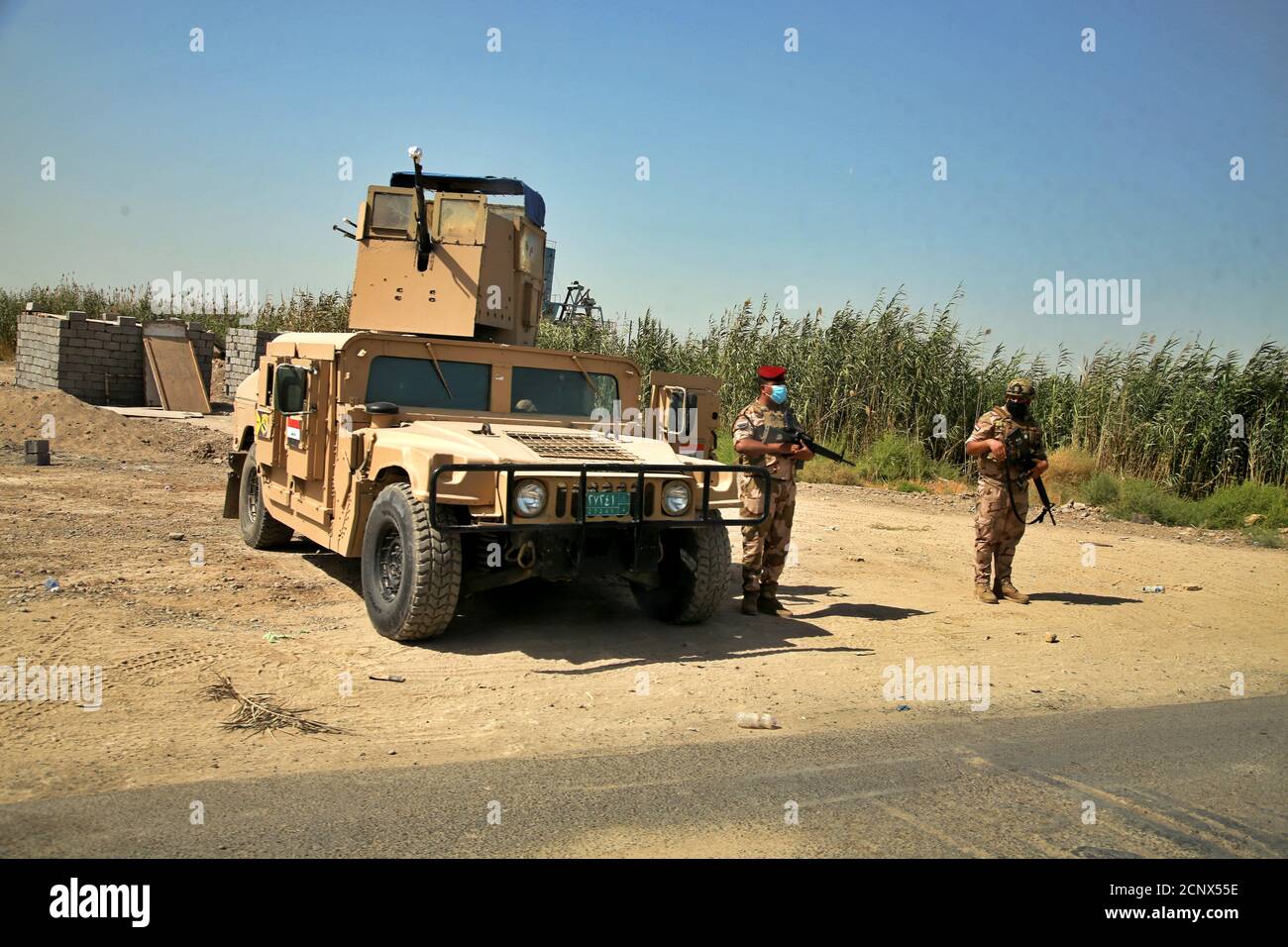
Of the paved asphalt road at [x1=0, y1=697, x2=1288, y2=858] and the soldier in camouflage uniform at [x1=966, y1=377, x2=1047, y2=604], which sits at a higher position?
the soldier in camouflage uniform at [x1=966, y1=377, x2=1047, y2=604]

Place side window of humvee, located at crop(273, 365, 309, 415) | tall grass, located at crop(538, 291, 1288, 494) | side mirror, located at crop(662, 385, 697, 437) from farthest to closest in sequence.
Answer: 1. tall grass, located at crop(538, 291, 1288, 494)
2. side mirror, located at crop(662, 385, 697, 437)
3. side window of humvee, located at crop(273, 365, 309, 415)

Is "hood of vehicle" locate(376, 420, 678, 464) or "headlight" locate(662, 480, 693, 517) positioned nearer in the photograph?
"hood of vehicle" locate(376, 420, 678, 464)

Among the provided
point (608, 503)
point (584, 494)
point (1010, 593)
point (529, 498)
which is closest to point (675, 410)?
point (608, 503)

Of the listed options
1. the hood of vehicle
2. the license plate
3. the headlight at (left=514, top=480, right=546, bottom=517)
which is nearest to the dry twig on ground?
the headlight at (left=514, top=480, right=546, bottom=517)

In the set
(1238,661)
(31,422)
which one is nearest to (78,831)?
(1238,661)

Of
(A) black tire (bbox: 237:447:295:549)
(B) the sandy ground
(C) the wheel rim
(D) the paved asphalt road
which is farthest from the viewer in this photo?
(A) black tire (bbox: 237:447:295:549)

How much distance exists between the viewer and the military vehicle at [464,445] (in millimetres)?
5914

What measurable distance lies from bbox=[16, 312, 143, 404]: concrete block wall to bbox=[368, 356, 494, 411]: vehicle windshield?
54.5 ft

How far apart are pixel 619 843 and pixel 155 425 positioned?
16417 mm

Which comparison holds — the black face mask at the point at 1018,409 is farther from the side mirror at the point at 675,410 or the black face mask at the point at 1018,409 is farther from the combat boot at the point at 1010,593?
the side mirror at the point at 675,410

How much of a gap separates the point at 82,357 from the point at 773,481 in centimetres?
1831

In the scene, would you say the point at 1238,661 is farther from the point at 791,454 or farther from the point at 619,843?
the point at 619,843

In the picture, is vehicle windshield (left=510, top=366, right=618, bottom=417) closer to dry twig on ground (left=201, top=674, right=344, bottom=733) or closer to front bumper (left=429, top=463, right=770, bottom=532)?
front bumper (left=429, top=463, right=770, bottom=532)

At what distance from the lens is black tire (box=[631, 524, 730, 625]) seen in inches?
267
